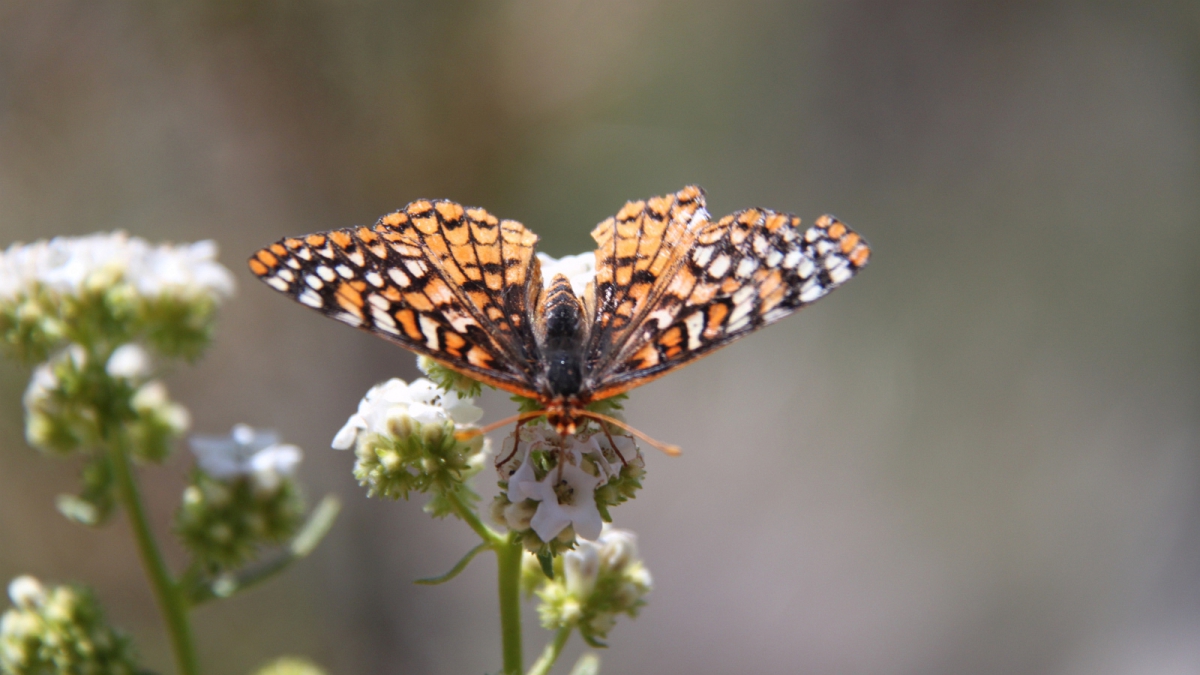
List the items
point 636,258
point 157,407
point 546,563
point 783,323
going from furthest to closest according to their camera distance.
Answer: point 783,323 < point 157,407 < point 636,258 < point 546,563

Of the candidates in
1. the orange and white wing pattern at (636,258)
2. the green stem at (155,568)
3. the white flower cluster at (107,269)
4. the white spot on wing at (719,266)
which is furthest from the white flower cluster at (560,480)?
the white flower cluster at (107,269)

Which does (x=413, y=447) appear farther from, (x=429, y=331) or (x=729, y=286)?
(x=729, y=286)

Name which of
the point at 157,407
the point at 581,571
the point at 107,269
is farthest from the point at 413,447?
the point at 107,269

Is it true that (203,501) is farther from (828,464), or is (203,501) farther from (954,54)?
(954,54)

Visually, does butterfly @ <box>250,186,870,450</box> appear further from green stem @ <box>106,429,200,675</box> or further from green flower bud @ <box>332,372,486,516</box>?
green stem @ <box>106,429,200,675</box>

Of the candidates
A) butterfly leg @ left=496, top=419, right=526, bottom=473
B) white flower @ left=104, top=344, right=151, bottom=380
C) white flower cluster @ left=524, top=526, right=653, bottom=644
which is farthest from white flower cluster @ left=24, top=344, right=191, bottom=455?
white flower cluster @ left=524, top=526, right=653, bottom=644

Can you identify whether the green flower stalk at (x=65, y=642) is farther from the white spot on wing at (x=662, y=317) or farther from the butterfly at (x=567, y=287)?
the white spot on wing at (x=662, y=317)

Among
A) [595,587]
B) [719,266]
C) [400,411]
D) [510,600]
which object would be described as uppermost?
[719,266]
